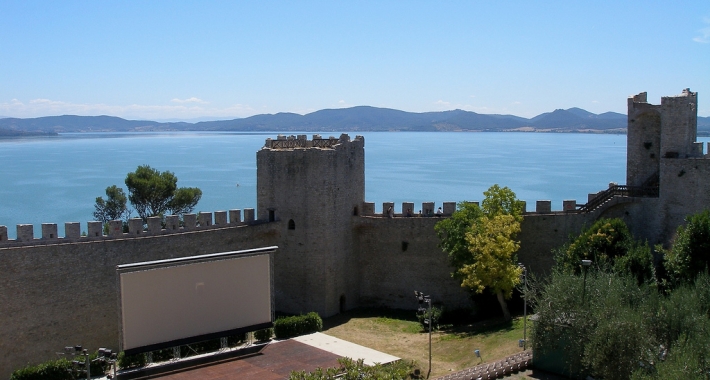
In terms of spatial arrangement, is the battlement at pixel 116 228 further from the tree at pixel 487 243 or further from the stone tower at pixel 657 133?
the stone tower at pixel 657 133

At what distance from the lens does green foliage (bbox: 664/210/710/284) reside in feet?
57.8

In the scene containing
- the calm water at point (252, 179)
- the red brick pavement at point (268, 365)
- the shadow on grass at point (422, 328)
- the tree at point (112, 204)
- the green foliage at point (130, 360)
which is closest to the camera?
the red brick pavement at point (268, 365)

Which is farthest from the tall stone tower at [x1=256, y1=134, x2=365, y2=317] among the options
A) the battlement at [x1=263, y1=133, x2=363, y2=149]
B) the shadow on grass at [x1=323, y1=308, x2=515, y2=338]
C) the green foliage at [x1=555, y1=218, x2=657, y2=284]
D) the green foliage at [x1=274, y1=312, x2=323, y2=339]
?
the green foliage at [x1=555, y1=218, x2=657, y2=284]

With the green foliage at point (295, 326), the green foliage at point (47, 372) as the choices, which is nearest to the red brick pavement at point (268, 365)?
the green foliage at point (295, 326)

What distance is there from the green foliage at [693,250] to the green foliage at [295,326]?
10.2m

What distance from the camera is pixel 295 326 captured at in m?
19.3

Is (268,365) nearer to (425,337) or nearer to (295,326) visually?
(295,326)

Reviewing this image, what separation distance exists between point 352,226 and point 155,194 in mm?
12150

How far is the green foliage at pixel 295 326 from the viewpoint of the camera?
19188 mm

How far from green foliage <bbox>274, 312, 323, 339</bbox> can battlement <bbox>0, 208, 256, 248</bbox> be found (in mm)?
3865

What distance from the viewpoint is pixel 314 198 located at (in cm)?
2166

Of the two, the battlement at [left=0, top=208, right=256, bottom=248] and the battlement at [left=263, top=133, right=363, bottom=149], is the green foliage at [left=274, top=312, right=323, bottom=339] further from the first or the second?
the battlement at [left=263, top=133, right=363, bottom=149]

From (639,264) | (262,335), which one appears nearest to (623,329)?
(639,264)

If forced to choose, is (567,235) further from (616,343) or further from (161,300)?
(161,300)
